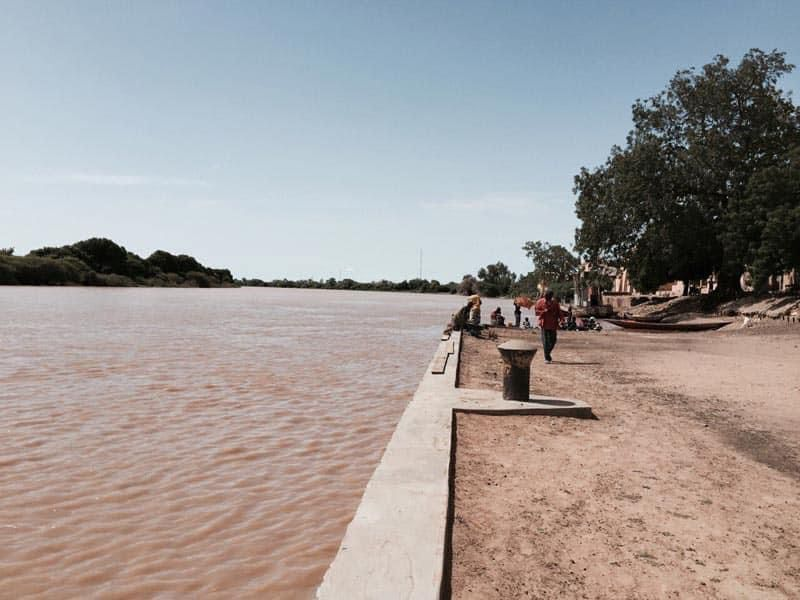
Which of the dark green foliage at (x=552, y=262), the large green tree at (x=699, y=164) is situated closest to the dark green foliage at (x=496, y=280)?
the dark green foliage at (x=552, y=262)

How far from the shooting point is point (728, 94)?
36.9 meters

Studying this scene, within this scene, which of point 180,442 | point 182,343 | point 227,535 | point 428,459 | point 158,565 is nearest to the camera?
point 158,565

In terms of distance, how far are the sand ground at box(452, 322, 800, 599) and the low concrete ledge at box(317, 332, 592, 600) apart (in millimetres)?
262

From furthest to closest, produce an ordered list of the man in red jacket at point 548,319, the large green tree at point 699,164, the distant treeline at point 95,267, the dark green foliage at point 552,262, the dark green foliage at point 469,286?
the distant treeline at point 95,267, the dark green foliage at point 552,262, the large green tree at point 699,164, the dark green foliage at point 469,286, the man in red jacket at point 548,319

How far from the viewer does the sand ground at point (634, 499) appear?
12.3 feet

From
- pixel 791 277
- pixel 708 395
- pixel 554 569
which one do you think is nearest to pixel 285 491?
pixel 554 569

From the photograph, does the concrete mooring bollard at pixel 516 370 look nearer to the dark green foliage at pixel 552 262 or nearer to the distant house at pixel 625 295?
the distant house at pixel 625 295

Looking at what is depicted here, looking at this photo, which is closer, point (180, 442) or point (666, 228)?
point (180, 442)

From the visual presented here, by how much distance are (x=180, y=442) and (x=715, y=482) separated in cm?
601

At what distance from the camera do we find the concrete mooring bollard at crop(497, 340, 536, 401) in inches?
331

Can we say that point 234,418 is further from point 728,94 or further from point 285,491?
point 728,94

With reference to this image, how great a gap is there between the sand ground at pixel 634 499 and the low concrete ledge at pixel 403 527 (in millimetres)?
262

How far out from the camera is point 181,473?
Result: 19.9ft

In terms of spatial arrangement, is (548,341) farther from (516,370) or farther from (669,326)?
(669,326)
